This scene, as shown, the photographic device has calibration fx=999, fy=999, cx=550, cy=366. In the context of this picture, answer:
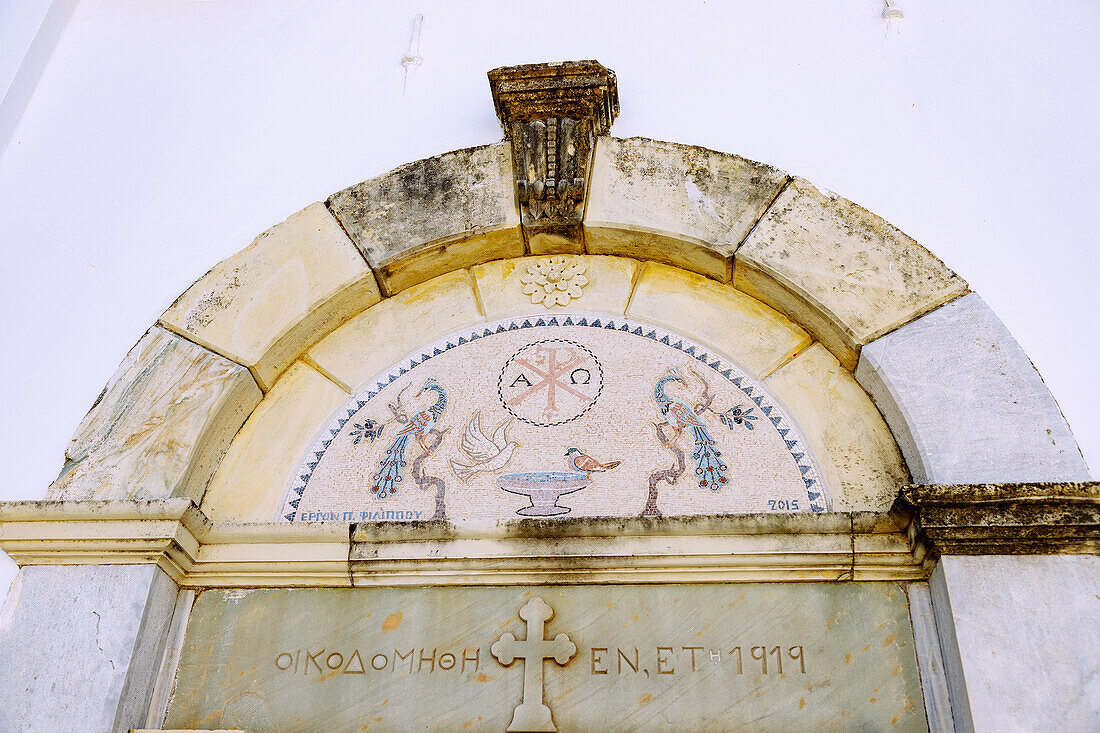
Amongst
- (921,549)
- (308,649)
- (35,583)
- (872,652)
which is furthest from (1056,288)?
(35,583)

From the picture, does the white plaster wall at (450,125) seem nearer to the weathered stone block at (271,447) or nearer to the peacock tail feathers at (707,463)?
the weathered stone block at (271,447)

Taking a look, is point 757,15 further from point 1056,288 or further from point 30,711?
point 30,711

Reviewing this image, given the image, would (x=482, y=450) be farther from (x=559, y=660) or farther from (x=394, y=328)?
(x=559, y=660)

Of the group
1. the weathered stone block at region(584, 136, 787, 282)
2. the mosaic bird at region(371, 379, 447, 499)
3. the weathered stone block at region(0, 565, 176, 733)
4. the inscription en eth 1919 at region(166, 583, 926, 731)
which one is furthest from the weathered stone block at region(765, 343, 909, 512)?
the weathered stone block at region(0, 565, 176, 733)

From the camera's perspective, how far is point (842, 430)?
3139mm

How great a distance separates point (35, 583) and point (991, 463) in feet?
9.12

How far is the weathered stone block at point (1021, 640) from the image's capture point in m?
2.44

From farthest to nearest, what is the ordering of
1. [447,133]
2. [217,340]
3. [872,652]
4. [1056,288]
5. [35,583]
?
1. [447,133]
2. [217,340]
3. [1056,288]
4. [35,583]
5. [872,652]

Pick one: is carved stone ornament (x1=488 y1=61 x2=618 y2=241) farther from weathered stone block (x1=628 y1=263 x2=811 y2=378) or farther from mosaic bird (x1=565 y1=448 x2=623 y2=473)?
mosaic bird (x1=565 y1=448 x2=623 y2=473)

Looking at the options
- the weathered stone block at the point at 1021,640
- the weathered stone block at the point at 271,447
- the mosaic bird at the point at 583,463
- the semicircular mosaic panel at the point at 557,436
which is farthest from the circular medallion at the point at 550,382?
the weathered stone block at the point at 1021,640

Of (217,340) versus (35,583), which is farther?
(217,340)

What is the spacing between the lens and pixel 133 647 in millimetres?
2803

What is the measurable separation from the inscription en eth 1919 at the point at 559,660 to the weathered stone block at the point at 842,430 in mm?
317

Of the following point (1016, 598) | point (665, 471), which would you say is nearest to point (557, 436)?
point (665, 471)
